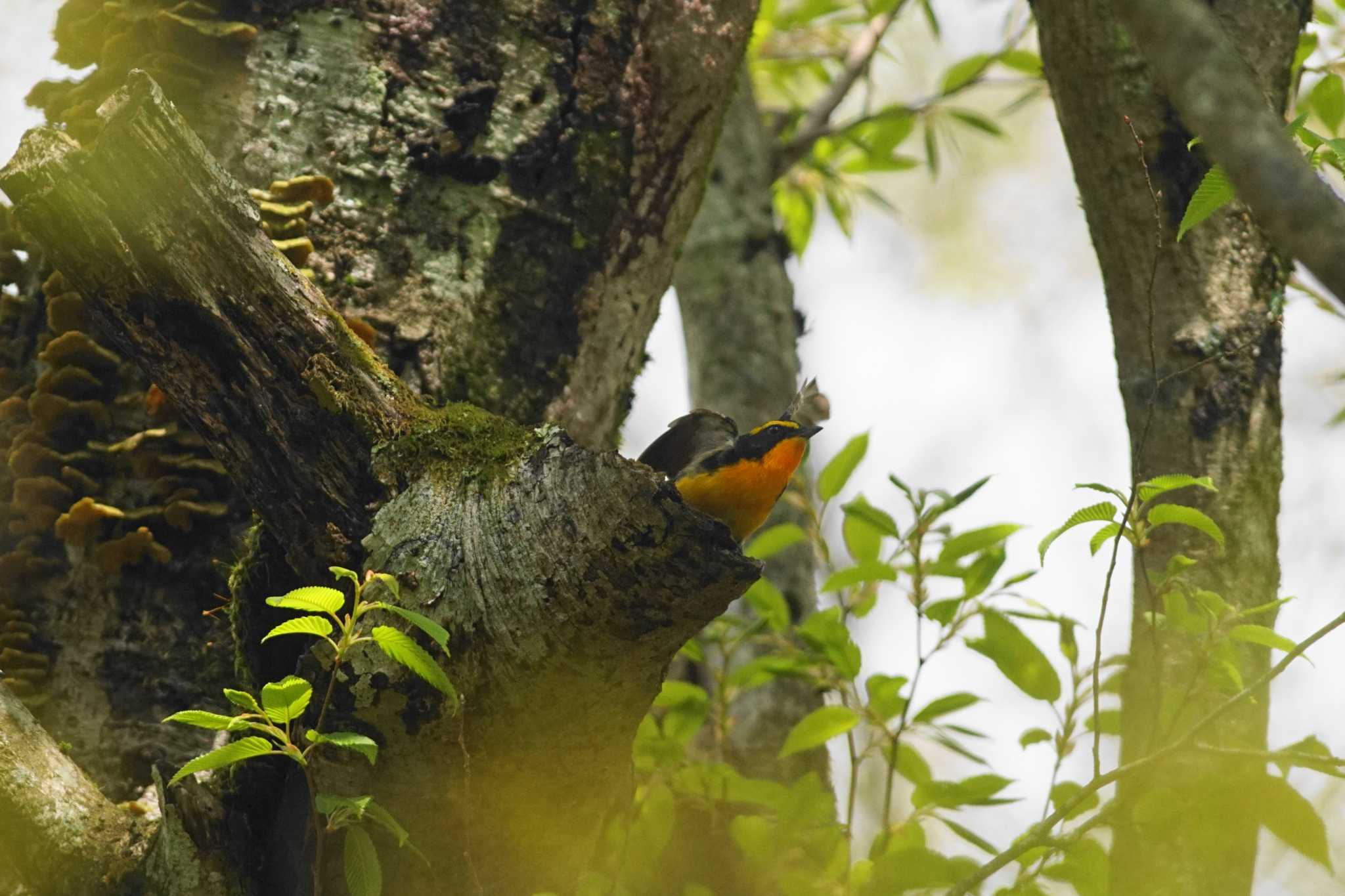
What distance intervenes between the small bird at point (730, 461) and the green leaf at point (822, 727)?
0.46 metres

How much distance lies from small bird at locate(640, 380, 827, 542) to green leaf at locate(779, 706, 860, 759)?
1.50 feet

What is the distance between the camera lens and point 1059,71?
294cm

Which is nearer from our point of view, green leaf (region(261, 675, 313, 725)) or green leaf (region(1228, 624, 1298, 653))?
green leaf (region(261, 675, 313, 725))

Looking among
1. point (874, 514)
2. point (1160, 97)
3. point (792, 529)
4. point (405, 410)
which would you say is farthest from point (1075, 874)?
point (1160, 97)

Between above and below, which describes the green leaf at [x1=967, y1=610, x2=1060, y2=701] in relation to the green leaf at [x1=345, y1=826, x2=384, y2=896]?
above

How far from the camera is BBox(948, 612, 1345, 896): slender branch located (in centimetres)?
182

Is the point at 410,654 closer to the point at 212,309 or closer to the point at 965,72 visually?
the point at 212,309

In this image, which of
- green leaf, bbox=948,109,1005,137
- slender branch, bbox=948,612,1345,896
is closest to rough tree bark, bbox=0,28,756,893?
slender branch, bbox=948,612,1345,896

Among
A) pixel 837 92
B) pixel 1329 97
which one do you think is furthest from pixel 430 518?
pixel 837 92

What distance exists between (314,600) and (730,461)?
1.58 m

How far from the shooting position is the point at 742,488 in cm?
304

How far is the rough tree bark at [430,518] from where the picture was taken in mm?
1737

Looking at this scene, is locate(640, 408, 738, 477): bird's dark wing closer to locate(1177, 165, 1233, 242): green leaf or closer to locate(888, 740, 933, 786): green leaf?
locate(888, 740, 933, 786): green leaf

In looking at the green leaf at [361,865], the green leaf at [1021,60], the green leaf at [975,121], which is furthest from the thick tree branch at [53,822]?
the green leaf at [975,121]
